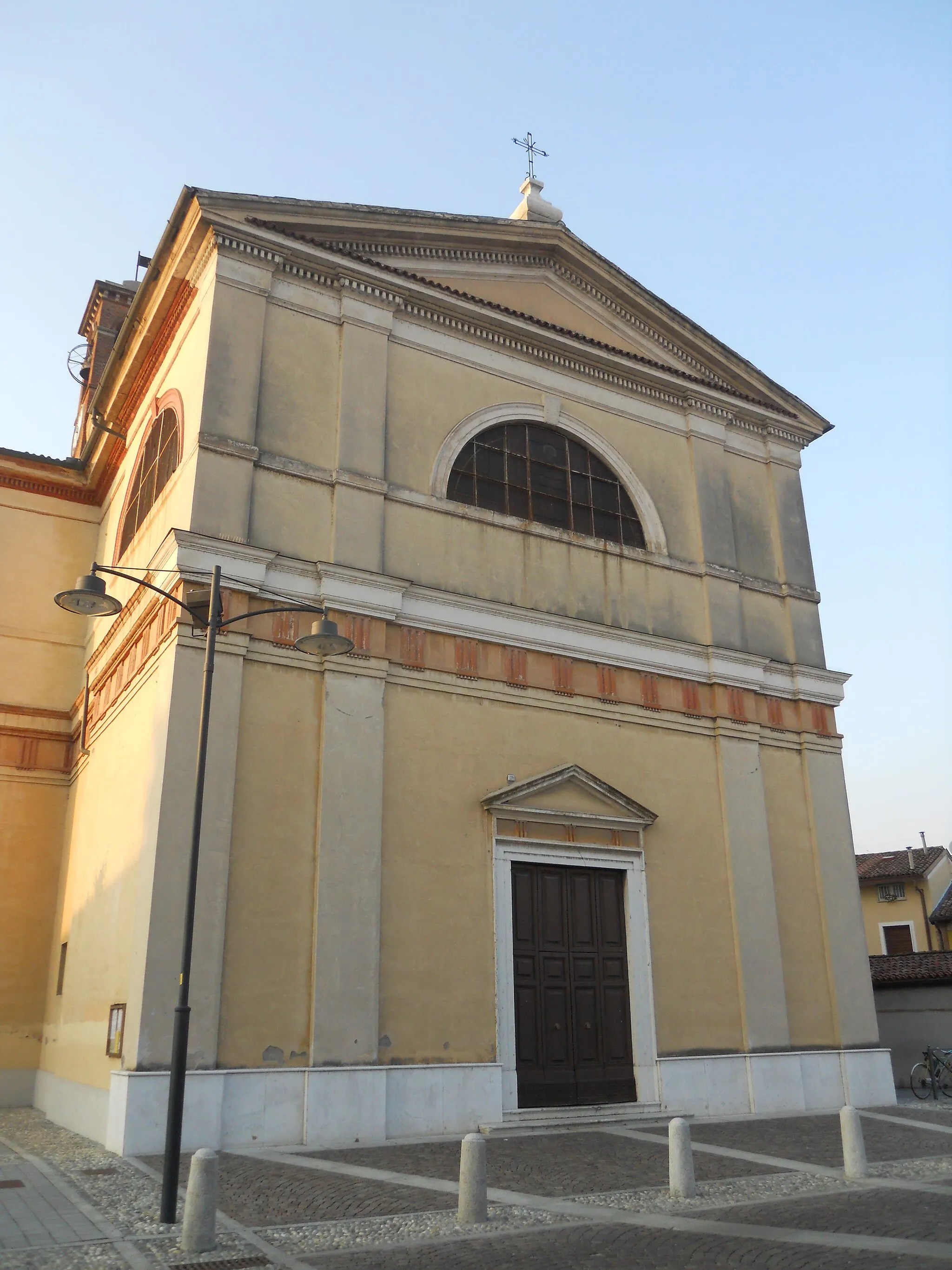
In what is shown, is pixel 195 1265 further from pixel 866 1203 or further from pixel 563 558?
pixel 563 558

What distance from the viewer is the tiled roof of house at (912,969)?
58.3 feet

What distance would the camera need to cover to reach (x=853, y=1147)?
8.86m

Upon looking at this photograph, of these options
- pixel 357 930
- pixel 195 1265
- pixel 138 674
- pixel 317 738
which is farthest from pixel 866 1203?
pixel 138 674

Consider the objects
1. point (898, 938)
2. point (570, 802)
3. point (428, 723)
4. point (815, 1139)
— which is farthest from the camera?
point (898, 938)

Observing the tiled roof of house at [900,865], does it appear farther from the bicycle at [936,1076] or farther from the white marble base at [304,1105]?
the white marble base at [304,1105]

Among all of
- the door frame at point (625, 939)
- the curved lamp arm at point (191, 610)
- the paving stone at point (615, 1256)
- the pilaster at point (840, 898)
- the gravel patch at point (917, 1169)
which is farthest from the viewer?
the pilaster at point (840, 898)

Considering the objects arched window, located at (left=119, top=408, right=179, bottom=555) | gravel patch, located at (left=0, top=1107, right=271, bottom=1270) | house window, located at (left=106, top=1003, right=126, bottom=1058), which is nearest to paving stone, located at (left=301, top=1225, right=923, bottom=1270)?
gravel patch, located at (left=0, top=1107, right=271, bottom=1270)

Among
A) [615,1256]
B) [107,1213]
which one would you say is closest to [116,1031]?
[107,1213]

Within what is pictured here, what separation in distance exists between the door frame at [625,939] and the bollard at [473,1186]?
5068 mm

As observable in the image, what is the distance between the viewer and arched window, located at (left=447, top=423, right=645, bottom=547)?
1480 cm

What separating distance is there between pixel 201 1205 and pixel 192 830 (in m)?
2.80

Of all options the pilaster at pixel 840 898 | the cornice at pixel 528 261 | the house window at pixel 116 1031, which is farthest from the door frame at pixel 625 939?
the cornice at pixel 528 261

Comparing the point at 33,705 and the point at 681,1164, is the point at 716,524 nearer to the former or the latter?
the point at 681,1164

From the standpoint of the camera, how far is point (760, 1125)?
12562 mm
